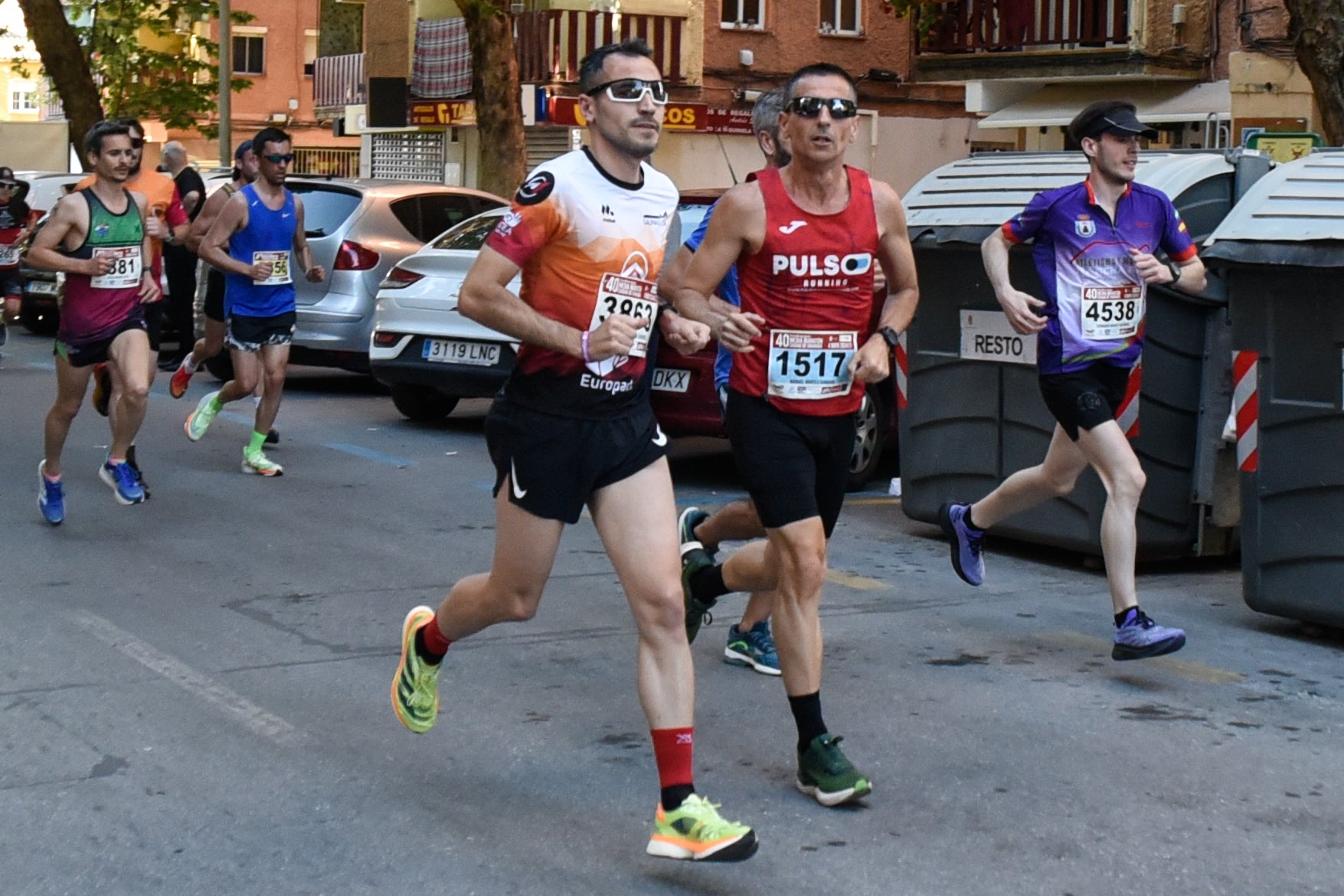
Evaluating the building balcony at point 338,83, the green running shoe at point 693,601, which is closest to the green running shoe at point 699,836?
the green running shoe at point 693,601

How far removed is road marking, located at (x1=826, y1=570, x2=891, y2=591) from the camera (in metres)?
8.20

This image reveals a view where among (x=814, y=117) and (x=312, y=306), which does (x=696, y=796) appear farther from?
(x=312, y=306)

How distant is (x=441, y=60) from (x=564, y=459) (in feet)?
115

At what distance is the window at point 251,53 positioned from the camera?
200 feet

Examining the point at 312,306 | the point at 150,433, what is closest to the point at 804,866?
the point at 150,433

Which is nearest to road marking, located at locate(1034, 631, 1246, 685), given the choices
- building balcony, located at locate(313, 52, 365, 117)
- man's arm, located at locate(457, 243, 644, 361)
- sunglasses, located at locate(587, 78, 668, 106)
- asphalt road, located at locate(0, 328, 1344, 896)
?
asphalt road, located at locate(0, 328, 1344, 896)

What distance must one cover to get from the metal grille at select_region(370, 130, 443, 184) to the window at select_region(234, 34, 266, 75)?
19.5m

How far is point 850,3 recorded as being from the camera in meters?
36.3

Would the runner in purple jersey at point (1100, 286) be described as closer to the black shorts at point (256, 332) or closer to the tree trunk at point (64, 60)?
the black shorts at point (256, 332)

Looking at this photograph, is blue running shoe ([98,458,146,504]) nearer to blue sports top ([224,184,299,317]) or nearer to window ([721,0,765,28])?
blue sports top ([224,184,299,317])

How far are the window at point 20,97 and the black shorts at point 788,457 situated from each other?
88.5 m

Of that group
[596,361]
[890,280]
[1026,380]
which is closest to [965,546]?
[1026,380]

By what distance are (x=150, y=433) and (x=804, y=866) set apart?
8.63m

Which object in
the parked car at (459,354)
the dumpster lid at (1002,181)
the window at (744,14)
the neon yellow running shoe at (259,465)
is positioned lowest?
the neon yellow running shoe at (259,465)
